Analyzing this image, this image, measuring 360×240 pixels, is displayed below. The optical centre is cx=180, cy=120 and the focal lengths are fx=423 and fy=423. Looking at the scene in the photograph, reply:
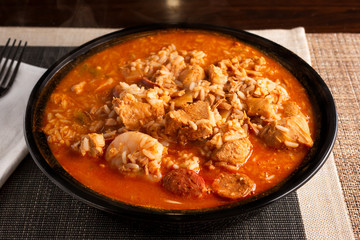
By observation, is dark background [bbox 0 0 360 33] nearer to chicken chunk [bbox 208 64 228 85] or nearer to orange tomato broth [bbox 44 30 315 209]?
orange tomato broth [bbox 44 30 315 209]

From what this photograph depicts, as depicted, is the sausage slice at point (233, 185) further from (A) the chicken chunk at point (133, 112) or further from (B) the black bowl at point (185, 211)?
(A) the chicken chunk at point (133, 112)

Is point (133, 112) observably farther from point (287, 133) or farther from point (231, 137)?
point (287, 133)

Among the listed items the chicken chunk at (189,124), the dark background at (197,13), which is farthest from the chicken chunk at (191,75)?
the dark background at (197,13)

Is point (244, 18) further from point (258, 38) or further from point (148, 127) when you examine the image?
point (148, 127)

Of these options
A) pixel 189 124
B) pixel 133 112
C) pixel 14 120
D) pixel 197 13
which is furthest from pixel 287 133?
pixel 197 13

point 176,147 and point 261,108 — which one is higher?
point 261,108
